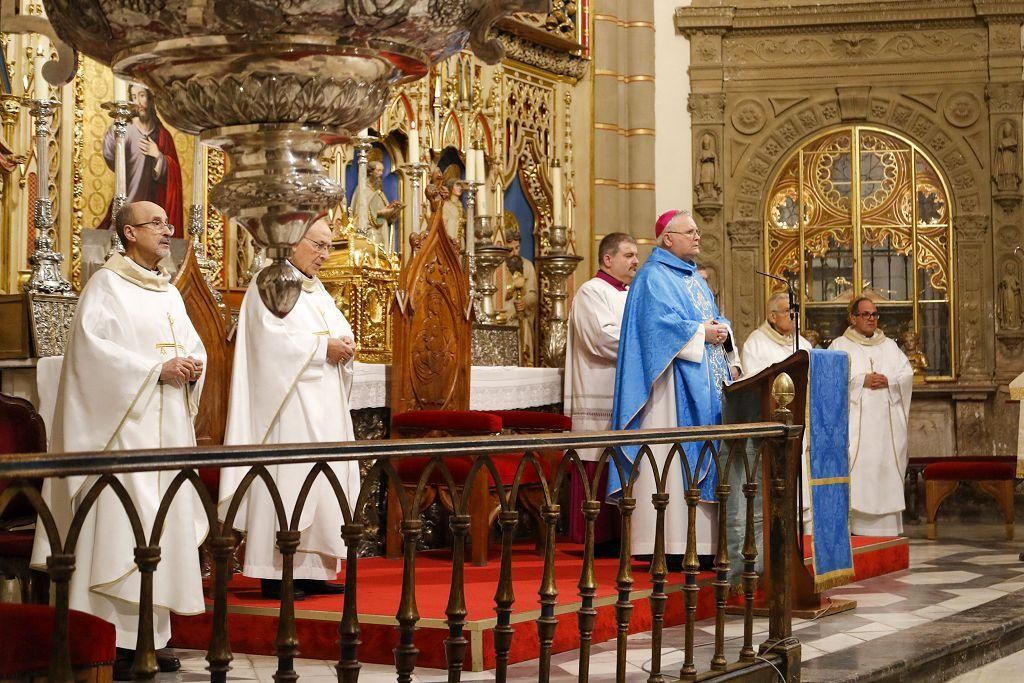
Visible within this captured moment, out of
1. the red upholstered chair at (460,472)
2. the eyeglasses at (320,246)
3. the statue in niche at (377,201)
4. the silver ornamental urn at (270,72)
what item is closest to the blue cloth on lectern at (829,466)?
the red upholstered chair at (460,472)

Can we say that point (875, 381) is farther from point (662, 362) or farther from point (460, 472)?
point (460, 472)

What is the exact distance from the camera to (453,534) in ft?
11.4

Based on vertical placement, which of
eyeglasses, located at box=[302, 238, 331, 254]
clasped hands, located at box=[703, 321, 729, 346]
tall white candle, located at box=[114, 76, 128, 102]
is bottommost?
clasped hands, located at box=[703, 321, 729, 346]

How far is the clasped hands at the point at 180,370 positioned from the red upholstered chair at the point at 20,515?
481mm

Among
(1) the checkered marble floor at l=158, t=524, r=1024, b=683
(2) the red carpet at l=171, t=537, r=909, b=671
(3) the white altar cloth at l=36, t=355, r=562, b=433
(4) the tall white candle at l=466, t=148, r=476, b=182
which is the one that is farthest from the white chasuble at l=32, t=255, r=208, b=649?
(4) the tall white candle at l=466, t=148, r=476, b=182

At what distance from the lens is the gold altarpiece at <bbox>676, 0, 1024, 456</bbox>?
1151cm

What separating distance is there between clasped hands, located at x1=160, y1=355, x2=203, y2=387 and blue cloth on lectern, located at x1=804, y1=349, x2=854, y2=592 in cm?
282

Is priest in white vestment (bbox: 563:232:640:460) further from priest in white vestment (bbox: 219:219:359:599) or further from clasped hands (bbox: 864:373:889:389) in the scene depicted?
clasped hands (bbox: 864:373:889:389)

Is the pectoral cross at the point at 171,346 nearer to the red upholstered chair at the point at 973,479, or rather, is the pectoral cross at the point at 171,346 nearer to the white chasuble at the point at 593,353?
the white chasuble at the point at 593,353

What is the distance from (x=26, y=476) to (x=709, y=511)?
169 inches

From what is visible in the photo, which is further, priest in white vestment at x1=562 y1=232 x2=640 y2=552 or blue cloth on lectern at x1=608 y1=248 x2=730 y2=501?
priest in white vestment at x1=562 y1=232 x2=640 y2=552

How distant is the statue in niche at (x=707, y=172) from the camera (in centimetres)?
1189

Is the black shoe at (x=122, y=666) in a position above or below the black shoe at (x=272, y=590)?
below

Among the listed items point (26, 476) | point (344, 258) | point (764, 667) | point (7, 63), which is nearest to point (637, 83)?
point (344, 258)
